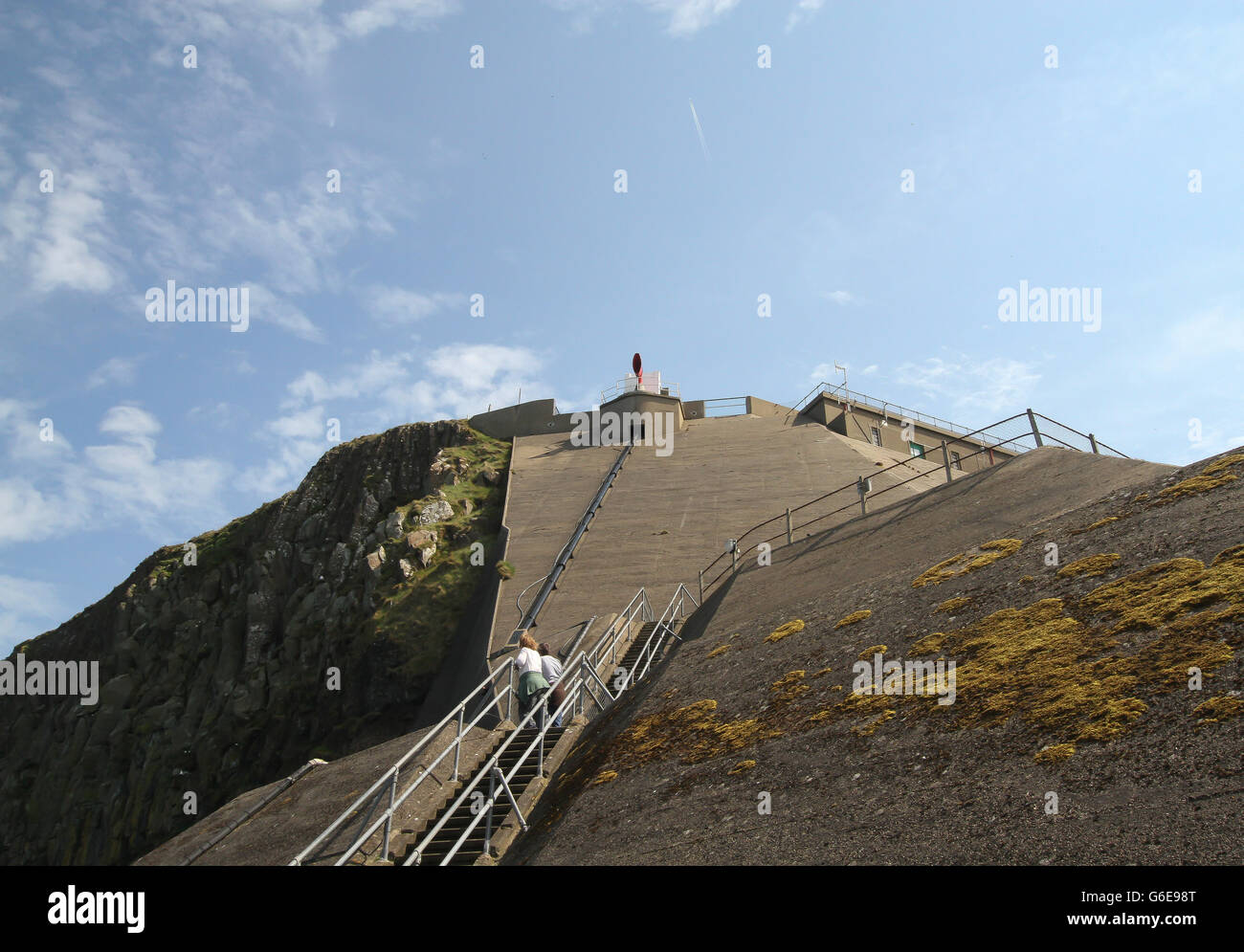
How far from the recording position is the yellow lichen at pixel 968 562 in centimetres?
1158

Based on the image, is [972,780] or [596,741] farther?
[596,741]

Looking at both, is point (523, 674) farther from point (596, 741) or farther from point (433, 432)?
point (433, 432)

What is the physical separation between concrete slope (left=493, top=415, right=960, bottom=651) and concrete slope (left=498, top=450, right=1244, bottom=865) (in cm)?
1054

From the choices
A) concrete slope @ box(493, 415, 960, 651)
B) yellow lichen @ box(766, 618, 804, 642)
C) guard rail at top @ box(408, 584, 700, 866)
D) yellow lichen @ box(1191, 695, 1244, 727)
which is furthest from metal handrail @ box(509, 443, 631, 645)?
yellow lichen @ box(1191, 695, 1244, 727)

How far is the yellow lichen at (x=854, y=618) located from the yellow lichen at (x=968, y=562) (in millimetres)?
817

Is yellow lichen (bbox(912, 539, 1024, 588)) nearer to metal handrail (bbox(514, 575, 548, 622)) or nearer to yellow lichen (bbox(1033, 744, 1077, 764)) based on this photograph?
yellow lichen (bbox(1033, 744, 1077, 764))

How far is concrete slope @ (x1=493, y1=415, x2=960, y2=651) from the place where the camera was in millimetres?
25078

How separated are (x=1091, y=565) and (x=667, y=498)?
21.5 m

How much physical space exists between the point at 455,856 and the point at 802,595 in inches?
300

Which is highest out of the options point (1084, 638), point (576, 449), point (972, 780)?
point (576, 449)

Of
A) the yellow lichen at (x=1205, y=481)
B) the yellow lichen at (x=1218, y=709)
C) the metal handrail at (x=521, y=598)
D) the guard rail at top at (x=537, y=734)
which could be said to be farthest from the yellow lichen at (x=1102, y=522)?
the metal handrail at (x=521, y=598)
